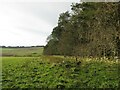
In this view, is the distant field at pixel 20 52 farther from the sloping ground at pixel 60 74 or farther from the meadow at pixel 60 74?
the sloping ground at pixel 60 74

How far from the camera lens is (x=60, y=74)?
911 inches

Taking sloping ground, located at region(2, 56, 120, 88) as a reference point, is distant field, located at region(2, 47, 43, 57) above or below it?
above

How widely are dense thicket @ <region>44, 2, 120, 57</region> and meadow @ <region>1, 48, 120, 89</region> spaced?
345cm

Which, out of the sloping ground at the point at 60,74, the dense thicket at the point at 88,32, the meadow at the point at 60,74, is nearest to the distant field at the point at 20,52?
the dense thicket at the point at 88,32

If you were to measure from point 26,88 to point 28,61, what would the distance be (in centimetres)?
902

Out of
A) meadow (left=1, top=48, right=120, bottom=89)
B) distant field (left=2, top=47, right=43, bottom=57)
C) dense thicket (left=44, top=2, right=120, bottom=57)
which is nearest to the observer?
meadow (left=1, top=48, right=120, bottom=89)

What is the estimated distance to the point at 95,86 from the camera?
19891 millimetres

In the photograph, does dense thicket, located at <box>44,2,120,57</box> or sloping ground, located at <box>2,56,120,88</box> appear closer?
sloping ground, located at <box>2,56,120,88</box>

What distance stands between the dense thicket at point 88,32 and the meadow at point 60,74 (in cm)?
345

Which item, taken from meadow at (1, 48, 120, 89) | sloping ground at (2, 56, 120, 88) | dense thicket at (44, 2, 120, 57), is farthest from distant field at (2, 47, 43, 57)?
sloping ground at (2, 56, 120, 88)

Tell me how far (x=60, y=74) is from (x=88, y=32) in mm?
17364

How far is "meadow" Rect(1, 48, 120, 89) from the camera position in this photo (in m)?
20.5

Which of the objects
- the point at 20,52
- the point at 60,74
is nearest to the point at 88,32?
the point at 20,52

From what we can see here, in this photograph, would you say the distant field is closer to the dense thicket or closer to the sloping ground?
the dense thicket
